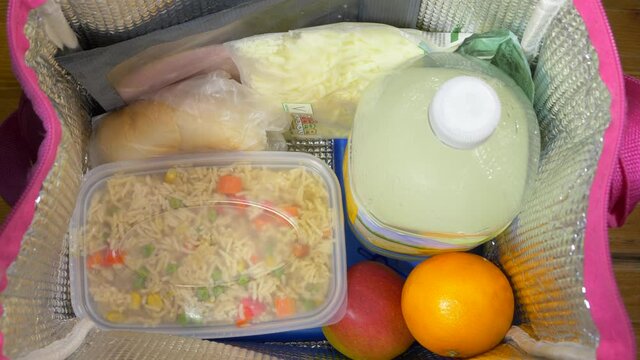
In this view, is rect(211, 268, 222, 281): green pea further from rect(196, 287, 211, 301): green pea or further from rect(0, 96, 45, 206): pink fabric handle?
rect(0, 96, 45, 206): pink fabric handle

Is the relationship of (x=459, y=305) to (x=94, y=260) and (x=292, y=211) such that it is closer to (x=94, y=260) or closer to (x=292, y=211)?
(x=292, y=211)

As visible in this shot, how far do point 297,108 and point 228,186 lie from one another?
0.12 m

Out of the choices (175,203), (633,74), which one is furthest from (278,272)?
(633,74)

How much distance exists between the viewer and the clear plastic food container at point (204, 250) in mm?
627

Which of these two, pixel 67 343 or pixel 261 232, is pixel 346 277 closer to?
pixel 261 232

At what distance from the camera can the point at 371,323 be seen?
0.64m

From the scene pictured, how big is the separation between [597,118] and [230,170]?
1.21 ft

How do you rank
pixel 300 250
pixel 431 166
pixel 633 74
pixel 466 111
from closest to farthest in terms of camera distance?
pixel 466 111 → pixel 431 166 → pixel 300 250 → pixel 633 74

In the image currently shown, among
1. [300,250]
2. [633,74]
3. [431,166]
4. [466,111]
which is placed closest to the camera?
[466,111]

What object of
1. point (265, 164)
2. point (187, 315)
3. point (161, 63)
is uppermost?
point (161, 63)

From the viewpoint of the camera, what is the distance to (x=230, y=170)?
2.19 feet

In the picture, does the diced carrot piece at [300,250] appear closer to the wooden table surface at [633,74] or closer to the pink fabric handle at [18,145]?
the pink fabric handle at [18,145]

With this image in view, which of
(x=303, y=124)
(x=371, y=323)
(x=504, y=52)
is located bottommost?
(x=371, y=323)

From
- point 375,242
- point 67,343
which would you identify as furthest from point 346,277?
point 67,343
